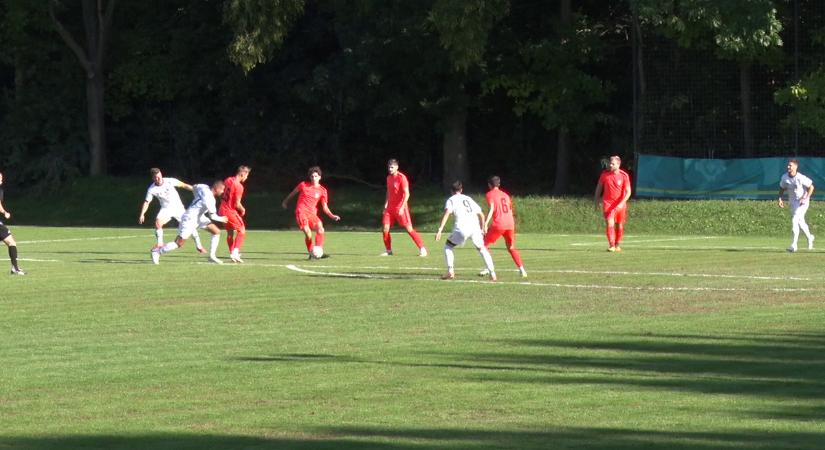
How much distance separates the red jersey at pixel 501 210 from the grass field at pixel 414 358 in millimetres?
988

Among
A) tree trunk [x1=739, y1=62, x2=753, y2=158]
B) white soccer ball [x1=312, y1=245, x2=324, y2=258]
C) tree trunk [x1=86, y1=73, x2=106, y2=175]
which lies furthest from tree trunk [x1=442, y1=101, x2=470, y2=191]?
white soccer ball [x1=312, y1=245, x2=324, y2=258]

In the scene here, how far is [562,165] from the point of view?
53719mm

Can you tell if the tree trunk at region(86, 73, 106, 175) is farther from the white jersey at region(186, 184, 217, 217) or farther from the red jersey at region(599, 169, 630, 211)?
the red jersey at region(599, 169, 630, 211)

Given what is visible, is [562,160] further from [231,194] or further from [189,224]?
[189,224]

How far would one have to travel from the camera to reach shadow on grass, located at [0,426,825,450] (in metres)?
10.4

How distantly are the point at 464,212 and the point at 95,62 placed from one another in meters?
40.3

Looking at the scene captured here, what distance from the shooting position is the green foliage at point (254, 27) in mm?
51094

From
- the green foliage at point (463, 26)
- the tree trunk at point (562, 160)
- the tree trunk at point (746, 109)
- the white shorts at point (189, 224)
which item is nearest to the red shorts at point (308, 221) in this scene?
the white shorts at point (189, 224)

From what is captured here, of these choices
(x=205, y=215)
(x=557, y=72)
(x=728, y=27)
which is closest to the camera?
(x=205, y=215)

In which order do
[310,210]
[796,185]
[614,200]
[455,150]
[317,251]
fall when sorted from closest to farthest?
[317,251], [310,210], [796,185], [614,200], [455,150]

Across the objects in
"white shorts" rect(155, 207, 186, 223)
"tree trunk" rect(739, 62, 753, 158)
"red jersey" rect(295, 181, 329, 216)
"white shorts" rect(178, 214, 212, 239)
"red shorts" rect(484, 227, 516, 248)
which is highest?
"tree trunk" rect(739, 62, 753, 158)

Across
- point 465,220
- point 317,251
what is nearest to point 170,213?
point 317,251

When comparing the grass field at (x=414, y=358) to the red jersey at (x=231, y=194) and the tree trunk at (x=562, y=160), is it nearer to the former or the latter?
the red jersey at (x=231, y=194)

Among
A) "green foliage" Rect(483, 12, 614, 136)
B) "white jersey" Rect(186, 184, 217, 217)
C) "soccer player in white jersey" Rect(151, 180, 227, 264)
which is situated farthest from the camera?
"green foliage" Rect(483, 12, 614, 136)
